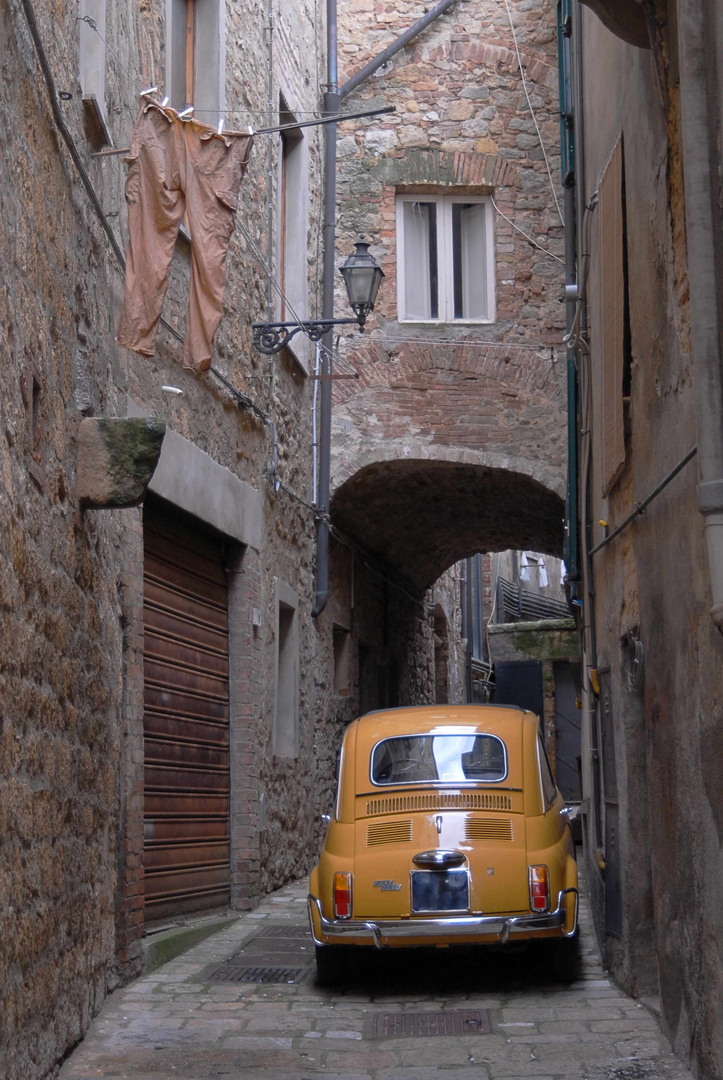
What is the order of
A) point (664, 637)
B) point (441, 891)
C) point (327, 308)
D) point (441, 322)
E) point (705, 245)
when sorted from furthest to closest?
point (441, 322)
point (327, 308)
point (441, 891)
point (664, 637)
point (705, 245)

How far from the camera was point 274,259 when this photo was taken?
11219 millimetres

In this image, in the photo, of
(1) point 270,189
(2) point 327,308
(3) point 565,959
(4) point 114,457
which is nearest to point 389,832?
(3) point 565,959

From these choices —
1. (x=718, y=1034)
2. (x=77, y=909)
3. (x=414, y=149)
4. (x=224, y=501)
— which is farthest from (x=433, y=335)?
(x=718, y=1034)

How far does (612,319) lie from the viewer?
22.8 feet

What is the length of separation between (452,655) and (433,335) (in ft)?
34.1

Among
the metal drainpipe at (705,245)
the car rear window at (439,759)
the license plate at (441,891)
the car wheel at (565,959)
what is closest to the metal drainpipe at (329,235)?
the car rear window at (439,759)

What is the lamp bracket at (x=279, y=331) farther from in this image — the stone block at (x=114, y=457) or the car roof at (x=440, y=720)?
the stone block at (x=114, y=457)

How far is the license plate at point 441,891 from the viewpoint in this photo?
6.72 m

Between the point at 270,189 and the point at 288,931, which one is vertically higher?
the point at 270,189

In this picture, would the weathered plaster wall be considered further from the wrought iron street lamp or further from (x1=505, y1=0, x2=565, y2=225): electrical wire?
(x1=505, y1=0, x2=565, y2=225): electrical wire

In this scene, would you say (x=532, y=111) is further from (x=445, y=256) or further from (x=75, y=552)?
(x=75, y=552)

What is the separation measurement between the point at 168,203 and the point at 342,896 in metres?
3.74

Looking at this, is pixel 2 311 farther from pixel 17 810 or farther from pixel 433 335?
pixel 433 335

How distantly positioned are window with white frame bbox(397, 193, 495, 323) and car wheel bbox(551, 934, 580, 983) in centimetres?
764
